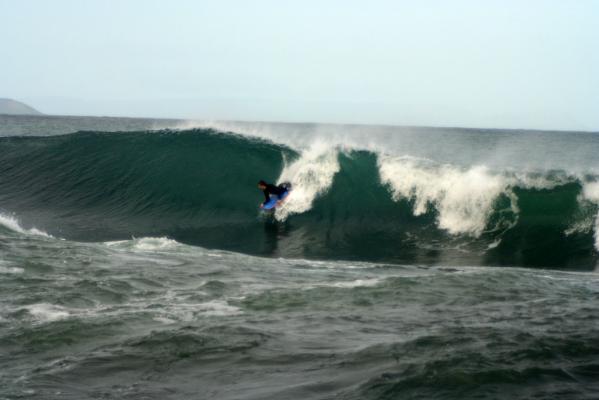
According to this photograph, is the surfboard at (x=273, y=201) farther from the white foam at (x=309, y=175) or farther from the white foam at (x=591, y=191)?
the white foam at (x=591, y=191)

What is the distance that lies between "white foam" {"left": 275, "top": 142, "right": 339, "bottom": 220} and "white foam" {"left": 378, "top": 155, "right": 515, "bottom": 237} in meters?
1.60

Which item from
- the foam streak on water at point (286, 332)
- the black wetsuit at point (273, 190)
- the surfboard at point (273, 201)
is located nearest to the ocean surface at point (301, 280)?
the foam streak on water at point (286, 332)

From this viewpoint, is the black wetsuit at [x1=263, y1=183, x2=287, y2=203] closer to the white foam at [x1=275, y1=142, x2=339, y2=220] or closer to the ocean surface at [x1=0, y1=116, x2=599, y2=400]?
the white foam at [x1=275, y1=142, x2=339, y2=220]

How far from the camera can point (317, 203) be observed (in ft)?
57.0

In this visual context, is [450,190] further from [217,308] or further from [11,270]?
[11,270]

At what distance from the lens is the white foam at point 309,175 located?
17172 mm

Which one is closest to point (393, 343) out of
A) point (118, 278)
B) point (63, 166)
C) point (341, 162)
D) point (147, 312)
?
point (147, 312)

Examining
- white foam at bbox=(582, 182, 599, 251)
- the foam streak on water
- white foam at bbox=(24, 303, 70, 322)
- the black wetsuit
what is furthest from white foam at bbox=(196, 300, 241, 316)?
white foam at bbox=(582, 182, 599, 251)

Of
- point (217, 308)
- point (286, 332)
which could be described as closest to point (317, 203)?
point (217, 308)

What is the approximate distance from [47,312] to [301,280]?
3608 millimetres

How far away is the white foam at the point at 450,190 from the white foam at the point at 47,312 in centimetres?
1024

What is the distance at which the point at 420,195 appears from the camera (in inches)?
673

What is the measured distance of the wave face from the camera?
45.7 feet

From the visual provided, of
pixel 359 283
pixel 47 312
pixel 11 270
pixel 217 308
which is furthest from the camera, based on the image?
pixel 11 270
